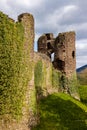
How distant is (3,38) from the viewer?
69.3 ft

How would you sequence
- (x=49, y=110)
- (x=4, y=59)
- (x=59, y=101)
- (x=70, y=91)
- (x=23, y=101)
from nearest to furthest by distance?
1. (x=4, y=59)
2. (x=23, y=101)
3. (x=49, y=110)
4. (x=59, y=101)
5. (x=70, y=91)

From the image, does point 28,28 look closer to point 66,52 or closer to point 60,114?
point 60,114

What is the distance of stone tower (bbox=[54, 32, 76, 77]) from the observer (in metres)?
44.5

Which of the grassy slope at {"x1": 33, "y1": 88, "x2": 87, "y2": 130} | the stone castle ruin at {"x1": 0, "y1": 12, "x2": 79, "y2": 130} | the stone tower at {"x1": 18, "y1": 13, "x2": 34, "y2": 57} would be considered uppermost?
the stone tower at {"x1": 18, "y1": 13, "x2": 34, "y2": 57}

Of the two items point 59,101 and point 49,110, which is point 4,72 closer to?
point 49,110

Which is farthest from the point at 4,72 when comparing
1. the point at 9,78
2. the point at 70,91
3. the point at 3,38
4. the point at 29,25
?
the point at 70,91

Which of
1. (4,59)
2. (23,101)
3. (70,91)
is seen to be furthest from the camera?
(70,91)

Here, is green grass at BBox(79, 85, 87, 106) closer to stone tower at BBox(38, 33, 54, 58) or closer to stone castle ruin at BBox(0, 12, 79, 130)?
stone tower at BBox(38, 33, 54, 58)

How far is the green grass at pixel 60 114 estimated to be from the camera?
98.1ft

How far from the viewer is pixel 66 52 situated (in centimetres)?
4453

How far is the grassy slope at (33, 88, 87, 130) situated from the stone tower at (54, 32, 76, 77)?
20.2 feet

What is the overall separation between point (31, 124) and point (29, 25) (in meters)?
7.56

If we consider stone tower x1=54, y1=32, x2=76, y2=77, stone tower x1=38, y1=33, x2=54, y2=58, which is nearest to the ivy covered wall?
stone tower x1=54, y1=32, x2=76, y2=77

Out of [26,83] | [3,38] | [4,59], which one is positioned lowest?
[26,83]
